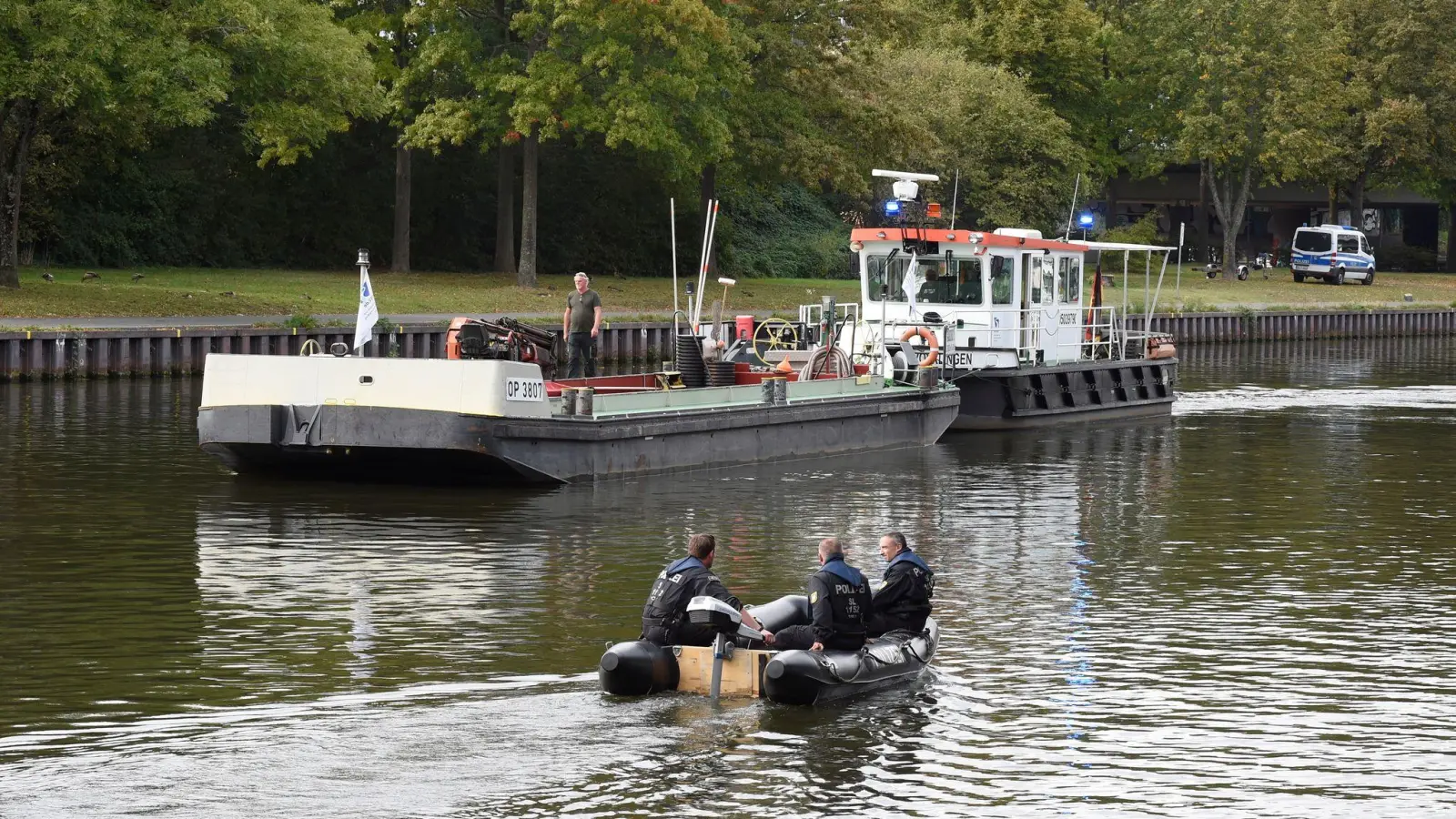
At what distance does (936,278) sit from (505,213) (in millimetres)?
26609

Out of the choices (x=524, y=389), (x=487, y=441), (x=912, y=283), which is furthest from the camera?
(x=912, y=283)

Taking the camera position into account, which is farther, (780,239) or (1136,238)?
(1136,238)

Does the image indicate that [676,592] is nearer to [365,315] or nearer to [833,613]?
[833,613]

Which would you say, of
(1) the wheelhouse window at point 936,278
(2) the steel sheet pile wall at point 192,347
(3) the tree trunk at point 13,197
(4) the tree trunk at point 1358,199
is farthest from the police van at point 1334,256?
(3) the tree trunk at point 13,197

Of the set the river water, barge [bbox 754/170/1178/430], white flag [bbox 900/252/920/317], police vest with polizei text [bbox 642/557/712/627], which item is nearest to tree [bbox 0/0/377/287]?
the river water

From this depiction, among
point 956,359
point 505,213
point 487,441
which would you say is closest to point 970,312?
point 956,359

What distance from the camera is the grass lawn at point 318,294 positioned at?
44812 millimetres

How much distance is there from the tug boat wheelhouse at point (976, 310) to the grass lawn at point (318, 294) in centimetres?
1362

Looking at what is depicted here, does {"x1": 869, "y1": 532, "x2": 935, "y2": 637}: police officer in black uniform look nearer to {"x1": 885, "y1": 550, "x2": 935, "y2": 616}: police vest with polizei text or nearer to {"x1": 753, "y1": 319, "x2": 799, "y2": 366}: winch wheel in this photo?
{"x1": 885, "y1": 550, "x2": 935, "y2": 616}: police vest with polizei text

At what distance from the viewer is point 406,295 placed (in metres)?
50.9

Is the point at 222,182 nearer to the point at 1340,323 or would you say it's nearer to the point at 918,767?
the point at 1340,323

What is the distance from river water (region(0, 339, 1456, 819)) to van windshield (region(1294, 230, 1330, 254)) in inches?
2052

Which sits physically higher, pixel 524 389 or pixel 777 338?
pixel 777 338

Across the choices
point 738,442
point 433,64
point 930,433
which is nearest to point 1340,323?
point 433,64
